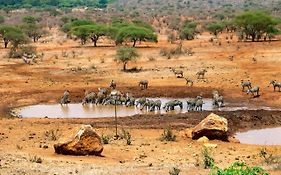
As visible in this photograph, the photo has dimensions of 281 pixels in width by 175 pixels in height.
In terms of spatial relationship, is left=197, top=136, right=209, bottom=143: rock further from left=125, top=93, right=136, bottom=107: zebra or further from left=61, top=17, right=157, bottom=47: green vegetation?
left=61, top=17, right=157, bottom=47: green vegetation

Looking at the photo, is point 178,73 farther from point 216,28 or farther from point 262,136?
point 216,28

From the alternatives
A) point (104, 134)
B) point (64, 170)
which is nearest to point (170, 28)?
point (104, 134)

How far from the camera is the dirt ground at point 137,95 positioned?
1608 cm

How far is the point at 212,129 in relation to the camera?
19828 millimetres

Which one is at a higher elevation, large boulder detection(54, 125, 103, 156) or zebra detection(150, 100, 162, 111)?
large boulder detection(54, 125, 103, 156)

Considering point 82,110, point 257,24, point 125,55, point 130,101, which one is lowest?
point 82,110

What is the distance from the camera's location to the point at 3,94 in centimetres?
3186

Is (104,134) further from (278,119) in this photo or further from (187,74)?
(187,74)

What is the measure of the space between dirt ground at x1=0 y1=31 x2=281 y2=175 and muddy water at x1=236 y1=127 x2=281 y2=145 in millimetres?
593

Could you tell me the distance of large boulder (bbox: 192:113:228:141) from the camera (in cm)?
1978

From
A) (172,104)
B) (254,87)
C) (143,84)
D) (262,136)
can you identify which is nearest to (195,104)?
(172,104)

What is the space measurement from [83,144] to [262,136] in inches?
307

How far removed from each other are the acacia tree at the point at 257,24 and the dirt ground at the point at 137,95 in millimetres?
2848

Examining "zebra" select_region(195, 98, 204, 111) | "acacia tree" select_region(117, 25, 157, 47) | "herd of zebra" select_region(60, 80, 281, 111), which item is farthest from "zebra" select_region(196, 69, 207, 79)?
"acacia tree" select_region(117, 25, 157, 47)
